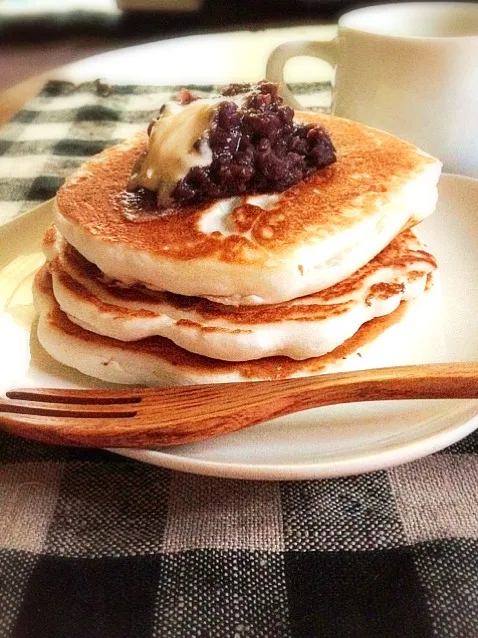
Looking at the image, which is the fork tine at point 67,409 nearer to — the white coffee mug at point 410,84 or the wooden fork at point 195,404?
the wooden fork at point 195,404

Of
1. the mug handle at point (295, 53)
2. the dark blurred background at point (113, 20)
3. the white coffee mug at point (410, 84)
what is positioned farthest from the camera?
the dark blurred background at point (113, 20)

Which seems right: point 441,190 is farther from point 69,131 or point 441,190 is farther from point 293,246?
point 69,131

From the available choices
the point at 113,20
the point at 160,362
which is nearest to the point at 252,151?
the point at 160,362

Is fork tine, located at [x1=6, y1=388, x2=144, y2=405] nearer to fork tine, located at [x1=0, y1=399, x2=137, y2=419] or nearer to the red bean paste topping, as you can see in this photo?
fork tine, located at [x1=0, y1=399, x2=137, y2=419]

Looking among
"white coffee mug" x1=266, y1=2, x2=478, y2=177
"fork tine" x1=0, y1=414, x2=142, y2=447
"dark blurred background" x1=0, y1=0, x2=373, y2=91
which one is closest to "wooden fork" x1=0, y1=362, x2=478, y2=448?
"fork tine" x1=0, y1=414, x2=142, y2=447

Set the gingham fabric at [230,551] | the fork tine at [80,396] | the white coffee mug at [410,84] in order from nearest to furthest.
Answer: the gingham fabric at [230,551] → the fork tine at [80,396] → the white coffee mug at [410,84]

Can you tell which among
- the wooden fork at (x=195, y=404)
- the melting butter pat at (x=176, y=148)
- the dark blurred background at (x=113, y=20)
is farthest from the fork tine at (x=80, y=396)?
the dark blurred background at (x=113, y=20)

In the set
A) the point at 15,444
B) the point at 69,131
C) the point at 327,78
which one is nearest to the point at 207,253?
the point at 15,444
